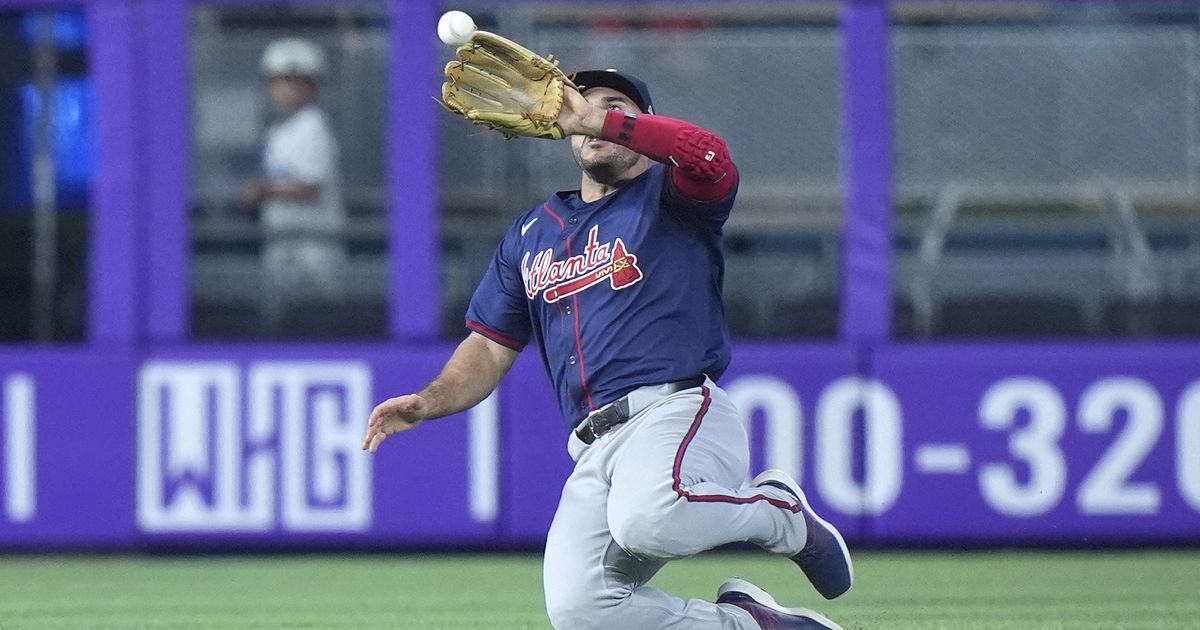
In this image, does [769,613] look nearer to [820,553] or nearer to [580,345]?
[820,553]

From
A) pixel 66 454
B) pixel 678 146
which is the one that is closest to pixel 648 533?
pixel 678 146

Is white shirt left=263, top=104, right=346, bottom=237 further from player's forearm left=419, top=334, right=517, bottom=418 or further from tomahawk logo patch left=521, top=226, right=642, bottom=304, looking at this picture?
tomahawk logo patch left=521, top=226, right=642, bottom=304

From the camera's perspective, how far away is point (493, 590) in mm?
7293

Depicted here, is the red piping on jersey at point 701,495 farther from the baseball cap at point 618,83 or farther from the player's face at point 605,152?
the baseball cap at point 618,83

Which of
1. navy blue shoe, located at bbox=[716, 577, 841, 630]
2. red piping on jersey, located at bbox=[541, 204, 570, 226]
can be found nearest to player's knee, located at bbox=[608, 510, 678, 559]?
navy blue shoe, located at bbox=[716, 577, 841, 630]

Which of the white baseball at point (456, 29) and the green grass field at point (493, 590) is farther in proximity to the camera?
the green grass field at point (493, 590)

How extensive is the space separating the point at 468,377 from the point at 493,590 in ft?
6.93

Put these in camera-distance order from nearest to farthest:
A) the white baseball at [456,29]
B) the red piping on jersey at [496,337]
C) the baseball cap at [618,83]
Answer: the white baseball at [456,29] → the baseball cap at [618,83] → the red piping on jersey at [496,337]

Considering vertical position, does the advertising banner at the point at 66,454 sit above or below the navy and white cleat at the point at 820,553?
below

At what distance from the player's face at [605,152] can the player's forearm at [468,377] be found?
0.58 meters

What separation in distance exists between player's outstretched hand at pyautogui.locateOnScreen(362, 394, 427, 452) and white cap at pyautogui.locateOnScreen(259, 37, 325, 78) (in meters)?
3.64

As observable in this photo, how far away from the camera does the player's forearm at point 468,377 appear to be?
5.21 m

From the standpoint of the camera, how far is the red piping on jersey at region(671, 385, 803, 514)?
16.0ft

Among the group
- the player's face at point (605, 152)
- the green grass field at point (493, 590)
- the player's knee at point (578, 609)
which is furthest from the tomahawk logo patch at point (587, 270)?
the green grass field at point (493, 590)
